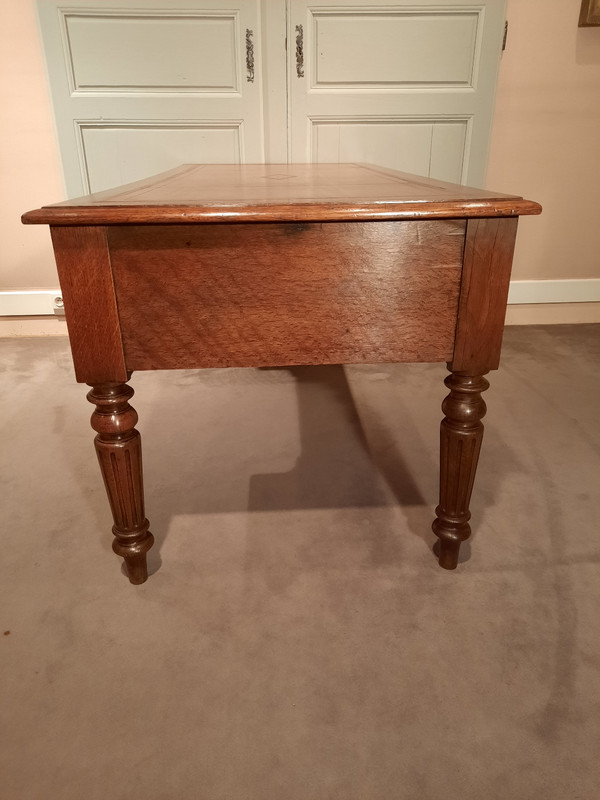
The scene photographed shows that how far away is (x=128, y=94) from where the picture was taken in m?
2.56

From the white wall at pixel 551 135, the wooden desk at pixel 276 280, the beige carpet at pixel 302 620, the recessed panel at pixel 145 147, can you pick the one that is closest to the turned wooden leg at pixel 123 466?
the wooden desk at pixel 276 280

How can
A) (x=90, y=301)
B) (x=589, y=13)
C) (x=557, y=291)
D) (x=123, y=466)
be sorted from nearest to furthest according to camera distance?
1. (x=90, y=301)
2. (x=123, y=466)
3. (x=589, y=13)
4. (x=557, y=291)

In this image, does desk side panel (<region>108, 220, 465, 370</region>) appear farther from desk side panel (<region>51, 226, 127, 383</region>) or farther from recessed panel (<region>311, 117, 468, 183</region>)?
recessed panel (<region>311, 117, 468, 183</region>)

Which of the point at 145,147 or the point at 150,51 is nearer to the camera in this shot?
the point at 150,51

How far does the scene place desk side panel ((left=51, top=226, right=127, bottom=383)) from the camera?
916mm

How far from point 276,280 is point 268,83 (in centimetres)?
206

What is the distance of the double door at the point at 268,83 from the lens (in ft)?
8.14

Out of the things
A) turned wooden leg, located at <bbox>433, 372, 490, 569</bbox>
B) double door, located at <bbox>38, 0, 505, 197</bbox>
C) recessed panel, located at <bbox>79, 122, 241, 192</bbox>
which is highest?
double door, located at <bbox>38, 0, 505, 197</bbox>

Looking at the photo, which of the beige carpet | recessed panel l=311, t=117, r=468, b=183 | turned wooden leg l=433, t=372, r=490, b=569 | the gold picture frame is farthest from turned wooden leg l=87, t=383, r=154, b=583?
the gold picture frame

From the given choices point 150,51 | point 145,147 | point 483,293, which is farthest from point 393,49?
point 483,293

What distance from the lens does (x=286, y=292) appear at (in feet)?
3.22

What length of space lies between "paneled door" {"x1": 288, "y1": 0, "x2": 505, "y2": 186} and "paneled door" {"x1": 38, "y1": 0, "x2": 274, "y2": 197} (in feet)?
0.67

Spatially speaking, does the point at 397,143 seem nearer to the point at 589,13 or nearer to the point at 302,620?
the point at 589,13

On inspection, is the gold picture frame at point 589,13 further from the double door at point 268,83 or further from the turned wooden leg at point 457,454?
the turned wooden leg at point 457,454
